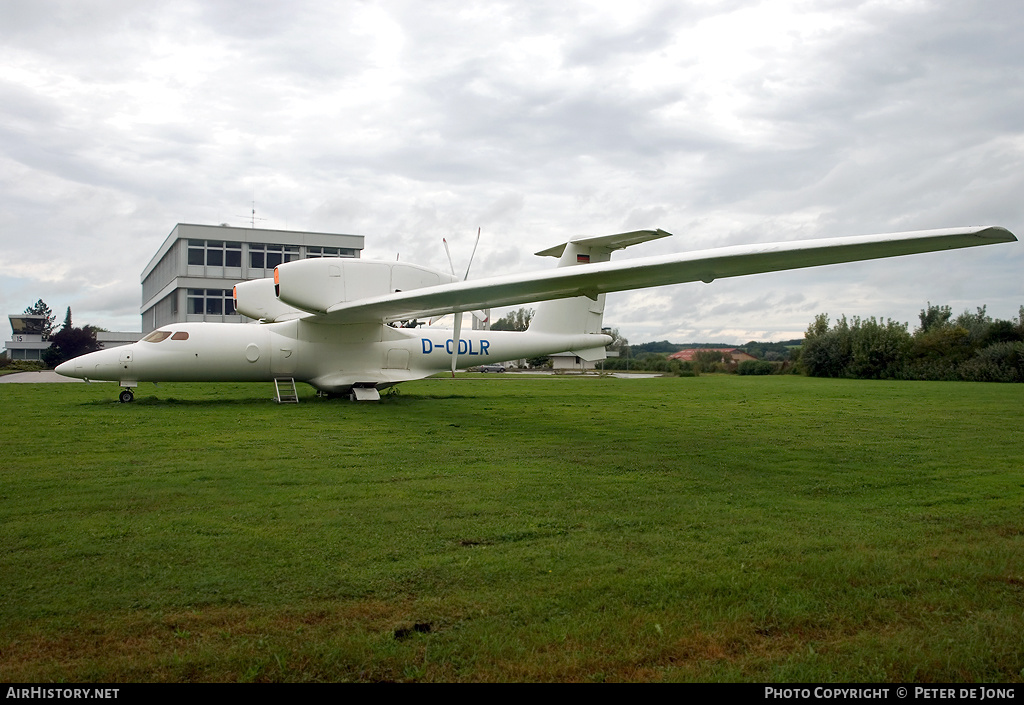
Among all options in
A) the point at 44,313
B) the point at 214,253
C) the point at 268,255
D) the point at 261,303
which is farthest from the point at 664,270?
the point at 44,313

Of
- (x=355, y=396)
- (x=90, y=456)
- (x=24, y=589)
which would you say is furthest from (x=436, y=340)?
(x=24, y=589)

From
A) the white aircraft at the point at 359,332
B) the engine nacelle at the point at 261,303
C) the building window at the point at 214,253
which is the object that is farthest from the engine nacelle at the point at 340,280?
the building window at the point at 214,253

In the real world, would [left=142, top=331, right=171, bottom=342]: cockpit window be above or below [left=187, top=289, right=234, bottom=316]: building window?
below

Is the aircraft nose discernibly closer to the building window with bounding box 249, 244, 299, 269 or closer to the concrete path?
the concrete path

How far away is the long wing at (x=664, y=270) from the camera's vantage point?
22.9ft

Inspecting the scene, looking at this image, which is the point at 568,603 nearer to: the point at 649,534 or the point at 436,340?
the point at 649,534

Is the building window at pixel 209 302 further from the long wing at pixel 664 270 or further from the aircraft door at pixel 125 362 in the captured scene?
the long wing at pixel 664 270

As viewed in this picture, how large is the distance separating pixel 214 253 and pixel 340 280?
1374 inches

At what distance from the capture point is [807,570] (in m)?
3.92

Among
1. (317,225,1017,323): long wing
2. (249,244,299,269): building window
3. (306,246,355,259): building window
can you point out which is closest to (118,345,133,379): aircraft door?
(317,225,1017,323): long wing

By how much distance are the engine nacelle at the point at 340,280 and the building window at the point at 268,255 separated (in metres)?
33.2

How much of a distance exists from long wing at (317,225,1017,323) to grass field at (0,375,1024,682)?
2.40 meters

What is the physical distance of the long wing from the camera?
697 cm
